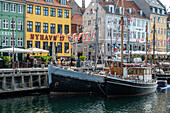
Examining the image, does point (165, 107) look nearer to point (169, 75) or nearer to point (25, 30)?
point (169, 75)

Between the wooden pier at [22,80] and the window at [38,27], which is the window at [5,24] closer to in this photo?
the window at [38,27]

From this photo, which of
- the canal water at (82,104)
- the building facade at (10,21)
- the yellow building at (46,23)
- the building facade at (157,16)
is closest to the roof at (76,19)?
the yellow building at (46,23)

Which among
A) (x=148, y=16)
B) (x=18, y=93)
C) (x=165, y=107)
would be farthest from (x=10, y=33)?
(x=148, y=16)

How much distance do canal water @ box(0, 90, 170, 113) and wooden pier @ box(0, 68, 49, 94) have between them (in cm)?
166

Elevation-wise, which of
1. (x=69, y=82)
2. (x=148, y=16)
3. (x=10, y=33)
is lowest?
(x=69, y=82)

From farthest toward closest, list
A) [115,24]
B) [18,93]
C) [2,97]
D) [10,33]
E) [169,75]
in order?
[115,24] → [10,33] → [169,75] → [18,93] → [2,97]

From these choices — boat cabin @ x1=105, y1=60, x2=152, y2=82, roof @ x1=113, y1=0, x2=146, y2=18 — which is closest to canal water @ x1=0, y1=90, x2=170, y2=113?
boat cabin @ x1=105, y1=60, x2=152, y2=82

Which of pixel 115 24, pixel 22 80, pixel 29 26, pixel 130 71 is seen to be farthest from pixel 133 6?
pixel 22 80

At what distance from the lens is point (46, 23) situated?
49750mm

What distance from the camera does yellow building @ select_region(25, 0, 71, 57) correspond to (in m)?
Result: 47.5

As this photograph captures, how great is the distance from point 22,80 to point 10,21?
17.9 meters

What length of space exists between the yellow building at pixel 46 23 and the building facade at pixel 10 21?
93cm

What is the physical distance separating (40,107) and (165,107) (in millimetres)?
11341

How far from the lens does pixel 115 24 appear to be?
200 ft
